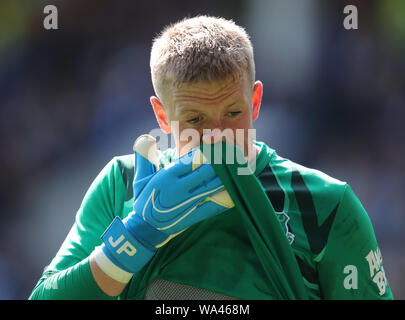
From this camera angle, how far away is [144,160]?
1.27 metres

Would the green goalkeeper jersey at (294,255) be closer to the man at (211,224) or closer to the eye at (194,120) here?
the man at (211,224)

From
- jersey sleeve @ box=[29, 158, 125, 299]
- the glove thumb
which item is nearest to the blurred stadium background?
jersey sleeve @ box=[29, 158, 125, 299]

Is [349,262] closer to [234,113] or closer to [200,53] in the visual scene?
[234,113]

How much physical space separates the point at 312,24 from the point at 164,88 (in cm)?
249

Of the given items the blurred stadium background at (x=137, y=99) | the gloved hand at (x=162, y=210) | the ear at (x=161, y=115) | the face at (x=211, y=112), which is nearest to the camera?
the gloved hand at (x=162, y=210)

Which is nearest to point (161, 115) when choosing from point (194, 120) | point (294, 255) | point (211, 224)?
point (194, 120)

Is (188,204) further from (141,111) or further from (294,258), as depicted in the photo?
(141,111)

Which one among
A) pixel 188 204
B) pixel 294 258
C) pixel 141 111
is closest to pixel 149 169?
pixel 188 204

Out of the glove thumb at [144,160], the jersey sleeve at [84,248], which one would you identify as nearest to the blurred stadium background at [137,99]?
the jersey sleeve at [84,248]

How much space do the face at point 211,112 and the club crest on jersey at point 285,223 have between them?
0.19 meters

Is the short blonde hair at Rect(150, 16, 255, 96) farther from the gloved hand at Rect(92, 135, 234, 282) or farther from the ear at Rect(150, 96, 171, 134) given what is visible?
the gloved hand at Rect(92, 135, 234, 282)

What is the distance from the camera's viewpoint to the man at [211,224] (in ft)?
3.97

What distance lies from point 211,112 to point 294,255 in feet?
1.31

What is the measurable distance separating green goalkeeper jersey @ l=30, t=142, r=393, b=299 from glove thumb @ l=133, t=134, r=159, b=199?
18cm
